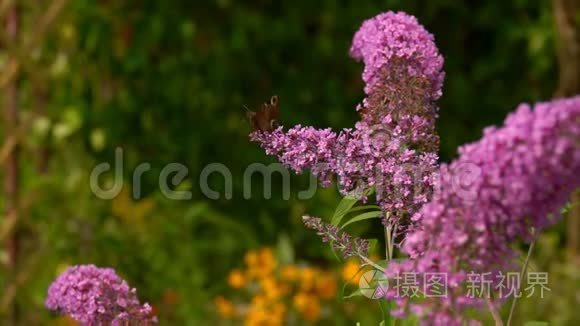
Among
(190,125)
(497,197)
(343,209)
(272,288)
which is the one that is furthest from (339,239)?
(190,125)

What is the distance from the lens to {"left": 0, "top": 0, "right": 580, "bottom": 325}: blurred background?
19.9 ft

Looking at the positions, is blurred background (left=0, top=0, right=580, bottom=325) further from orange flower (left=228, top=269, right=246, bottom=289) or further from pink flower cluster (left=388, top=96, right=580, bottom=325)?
pink flower cluster (left=388, top=96, right=580, bottom=325)

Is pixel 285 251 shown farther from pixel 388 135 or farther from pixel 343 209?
pixel 388 135

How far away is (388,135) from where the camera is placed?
7.25ft

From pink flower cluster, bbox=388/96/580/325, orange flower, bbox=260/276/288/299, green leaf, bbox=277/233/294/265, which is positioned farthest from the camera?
green leaf, bbox=277/233/294/265

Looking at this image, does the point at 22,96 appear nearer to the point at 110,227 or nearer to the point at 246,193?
the point at 110,227

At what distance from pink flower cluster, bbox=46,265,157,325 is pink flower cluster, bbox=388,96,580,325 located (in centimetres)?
71

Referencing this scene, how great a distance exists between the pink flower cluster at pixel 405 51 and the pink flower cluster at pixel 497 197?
74 centimetres

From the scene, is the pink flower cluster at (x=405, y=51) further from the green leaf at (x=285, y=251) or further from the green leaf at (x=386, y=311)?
the green leaf at (x=285, y=251)

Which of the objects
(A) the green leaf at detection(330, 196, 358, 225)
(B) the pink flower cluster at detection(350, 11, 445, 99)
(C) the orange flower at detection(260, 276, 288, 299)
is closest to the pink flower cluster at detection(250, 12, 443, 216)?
(B) the pink flower cluster at detection(350, 11, 445, 99)

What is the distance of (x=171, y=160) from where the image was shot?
6488 millimetres

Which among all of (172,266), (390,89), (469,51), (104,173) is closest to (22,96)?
(104,173)

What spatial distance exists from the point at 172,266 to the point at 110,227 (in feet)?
1.44

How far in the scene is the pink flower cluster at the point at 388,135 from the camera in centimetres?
211
